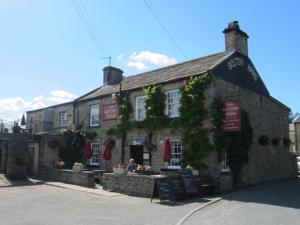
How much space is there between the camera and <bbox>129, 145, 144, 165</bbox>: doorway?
21.2 metres

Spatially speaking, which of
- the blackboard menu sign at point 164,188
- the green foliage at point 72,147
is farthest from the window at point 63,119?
the blackboard menu sign at point 164,188

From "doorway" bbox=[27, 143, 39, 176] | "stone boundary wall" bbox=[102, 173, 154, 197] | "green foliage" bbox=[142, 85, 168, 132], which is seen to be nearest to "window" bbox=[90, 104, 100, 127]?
"doorway" bbox=[27, 143, 39, 176]

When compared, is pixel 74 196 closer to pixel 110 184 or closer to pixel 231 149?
pixel 110 184

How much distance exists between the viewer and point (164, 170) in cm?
1831

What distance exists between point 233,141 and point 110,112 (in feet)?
30.1

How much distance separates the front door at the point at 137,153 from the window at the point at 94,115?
442cm

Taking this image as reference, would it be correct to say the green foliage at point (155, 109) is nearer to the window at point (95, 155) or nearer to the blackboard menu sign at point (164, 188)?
the window at point (95, 155)

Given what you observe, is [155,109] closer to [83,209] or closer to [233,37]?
[233,37]

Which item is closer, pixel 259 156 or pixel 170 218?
pixel 170 218

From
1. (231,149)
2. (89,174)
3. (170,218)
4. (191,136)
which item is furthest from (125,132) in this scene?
(170,218)

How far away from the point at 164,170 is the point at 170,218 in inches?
315

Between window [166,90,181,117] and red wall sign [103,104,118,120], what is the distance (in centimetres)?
470

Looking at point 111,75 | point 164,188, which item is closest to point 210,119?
point 164,188

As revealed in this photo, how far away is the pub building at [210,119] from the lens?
17625 mm
